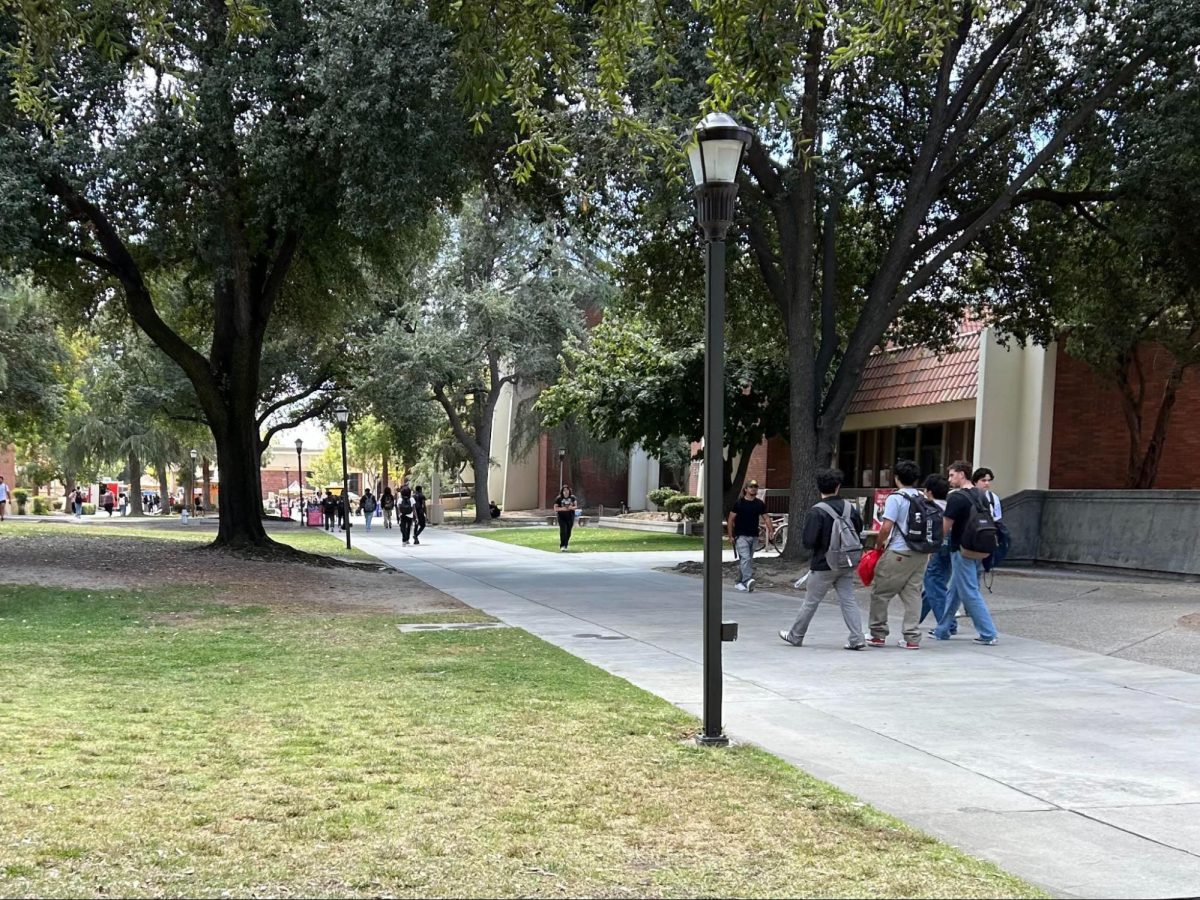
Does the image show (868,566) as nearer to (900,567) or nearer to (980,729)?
(900,567)

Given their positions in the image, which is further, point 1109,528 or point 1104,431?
point 1104,431

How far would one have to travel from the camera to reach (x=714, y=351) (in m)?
6.38

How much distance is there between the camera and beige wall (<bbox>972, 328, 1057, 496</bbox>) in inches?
929

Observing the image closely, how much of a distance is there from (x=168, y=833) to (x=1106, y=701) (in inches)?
248

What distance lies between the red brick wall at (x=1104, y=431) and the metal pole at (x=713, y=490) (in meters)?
19.6

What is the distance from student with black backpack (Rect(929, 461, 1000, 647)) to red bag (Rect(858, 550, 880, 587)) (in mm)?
827

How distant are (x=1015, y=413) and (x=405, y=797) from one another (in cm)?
2182

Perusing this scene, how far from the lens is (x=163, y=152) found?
17.1 m

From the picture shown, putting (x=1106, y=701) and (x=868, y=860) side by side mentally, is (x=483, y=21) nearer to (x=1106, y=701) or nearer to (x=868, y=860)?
(x=868, y=860)

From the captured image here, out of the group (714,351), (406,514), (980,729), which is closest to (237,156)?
(714,351)

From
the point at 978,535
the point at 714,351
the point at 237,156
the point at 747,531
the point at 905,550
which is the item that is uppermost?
A: the point at 237,156

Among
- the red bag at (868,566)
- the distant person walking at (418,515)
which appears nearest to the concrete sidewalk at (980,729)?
the red bag at (868,566)

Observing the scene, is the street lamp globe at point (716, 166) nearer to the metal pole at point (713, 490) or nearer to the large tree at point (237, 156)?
the metal pole at point (713, 490)

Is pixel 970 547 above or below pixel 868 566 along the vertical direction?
above
